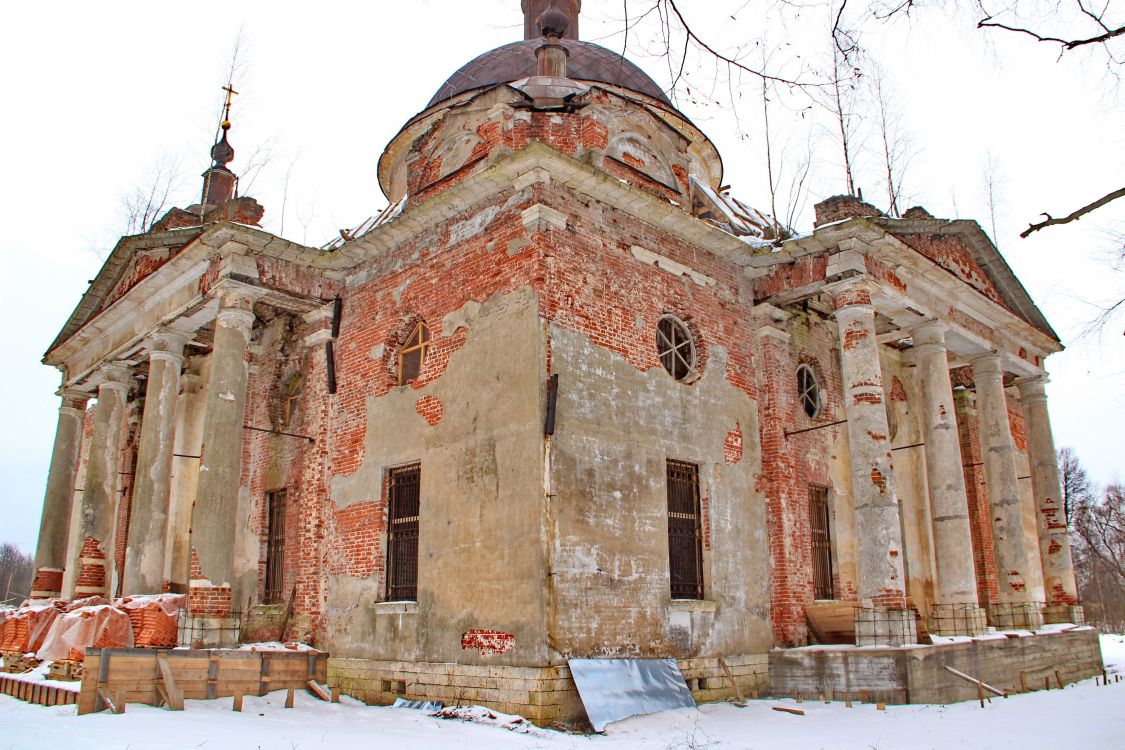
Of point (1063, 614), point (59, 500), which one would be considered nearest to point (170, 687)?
point (59, 500)

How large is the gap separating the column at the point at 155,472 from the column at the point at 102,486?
1860 millimetres

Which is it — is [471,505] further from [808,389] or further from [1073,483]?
[1073,483]

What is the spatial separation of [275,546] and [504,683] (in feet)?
18.0

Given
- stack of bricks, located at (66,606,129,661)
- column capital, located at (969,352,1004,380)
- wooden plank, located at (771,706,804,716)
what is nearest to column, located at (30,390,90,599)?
stack of bricks, located at (66,606,129,661)

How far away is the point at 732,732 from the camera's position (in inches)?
340

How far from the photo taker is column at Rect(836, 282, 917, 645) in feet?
34.8

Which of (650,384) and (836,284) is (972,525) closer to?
(836,284)

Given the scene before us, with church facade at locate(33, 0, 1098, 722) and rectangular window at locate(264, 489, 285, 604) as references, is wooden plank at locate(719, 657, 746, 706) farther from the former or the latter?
rectangular window at locate(264, 489, 285, 604)

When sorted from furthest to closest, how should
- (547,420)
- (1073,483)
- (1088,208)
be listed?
(1073,483) → (547,420) → (1088,208)

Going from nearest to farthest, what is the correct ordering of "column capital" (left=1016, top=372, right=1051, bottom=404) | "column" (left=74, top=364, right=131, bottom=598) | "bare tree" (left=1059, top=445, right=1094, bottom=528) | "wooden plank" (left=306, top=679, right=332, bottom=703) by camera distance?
"wooden plank" (left=306, top=679, right=332, bottom=703) → "column" (left=74, top=364, right=131, bottom=598) → "column capital" (left=1016, top=372, right=1051, bottom=404) → "bare tree" (left=1059, top=445, right=1094, bottom=528)

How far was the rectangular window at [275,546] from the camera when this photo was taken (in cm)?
1271

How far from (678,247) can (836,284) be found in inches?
90.2

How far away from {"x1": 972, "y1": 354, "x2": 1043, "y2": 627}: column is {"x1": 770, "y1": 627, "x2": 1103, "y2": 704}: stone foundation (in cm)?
157

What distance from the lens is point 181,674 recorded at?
31.4 feet
